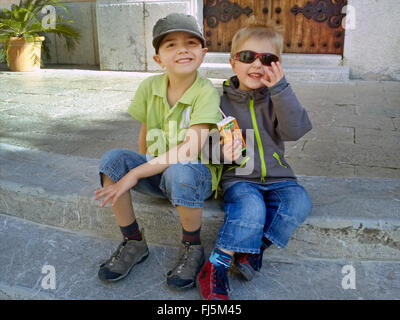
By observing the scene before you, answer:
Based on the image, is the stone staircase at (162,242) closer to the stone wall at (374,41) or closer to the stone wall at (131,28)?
the stone wall at (374,41)

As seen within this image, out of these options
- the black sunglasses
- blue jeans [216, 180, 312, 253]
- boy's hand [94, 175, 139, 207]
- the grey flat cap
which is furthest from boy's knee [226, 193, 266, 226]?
the grey flat cap

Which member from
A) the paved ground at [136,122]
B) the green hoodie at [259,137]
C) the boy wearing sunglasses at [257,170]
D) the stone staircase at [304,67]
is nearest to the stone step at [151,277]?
the boy wearing sunglasses at [257,170]

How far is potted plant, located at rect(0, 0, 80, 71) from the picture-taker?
649 cm

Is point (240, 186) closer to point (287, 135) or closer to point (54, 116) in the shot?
point (287, 135)

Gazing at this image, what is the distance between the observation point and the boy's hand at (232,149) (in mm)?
1789

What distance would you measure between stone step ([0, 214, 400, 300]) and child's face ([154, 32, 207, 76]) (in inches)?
34.3

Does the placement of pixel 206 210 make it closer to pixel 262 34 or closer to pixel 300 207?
pixel 300 207

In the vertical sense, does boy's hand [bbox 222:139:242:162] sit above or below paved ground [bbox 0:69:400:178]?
above

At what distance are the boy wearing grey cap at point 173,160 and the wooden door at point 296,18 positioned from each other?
4166 mm

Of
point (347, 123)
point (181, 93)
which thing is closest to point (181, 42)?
point (181, 93)

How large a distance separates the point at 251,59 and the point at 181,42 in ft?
1.08

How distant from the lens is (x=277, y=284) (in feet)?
5.92

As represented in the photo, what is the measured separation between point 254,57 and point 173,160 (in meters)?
0.57

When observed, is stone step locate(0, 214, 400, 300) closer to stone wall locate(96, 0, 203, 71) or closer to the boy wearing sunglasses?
the boy wearing sunglasses
